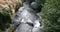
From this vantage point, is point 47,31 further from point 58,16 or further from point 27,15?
point 27,15

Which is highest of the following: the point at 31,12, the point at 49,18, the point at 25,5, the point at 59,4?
the point at 25,5

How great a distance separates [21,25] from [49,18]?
6.04 metres

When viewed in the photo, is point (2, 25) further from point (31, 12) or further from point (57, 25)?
point (31, 12)

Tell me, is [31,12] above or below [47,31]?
above

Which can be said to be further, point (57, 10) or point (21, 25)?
point (21, 25)

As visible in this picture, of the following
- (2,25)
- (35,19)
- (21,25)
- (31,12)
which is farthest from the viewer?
(31,12)

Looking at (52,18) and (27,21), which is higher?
(27,21)

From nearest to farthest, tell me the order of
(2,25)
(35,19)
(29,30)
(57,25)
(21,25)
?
1. (57,25)
2. (2,25)
3. (29,30)
4. (21,25)
5. (35,19)

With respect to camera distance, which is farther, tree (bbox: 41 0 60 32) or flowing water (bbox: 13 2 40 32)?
flowing water (bbox: 13 2 40 32)

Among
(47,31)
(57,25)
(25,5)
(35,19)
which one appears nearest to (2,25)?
(47,31)

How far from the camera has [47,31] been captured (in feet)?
34.0

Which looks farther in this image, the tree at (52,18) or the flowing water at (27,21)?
the flowing water at (27,21)

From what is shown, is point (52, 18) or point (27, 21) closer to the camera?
point (52, 18)

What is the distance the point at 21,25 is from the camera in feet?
52.9
